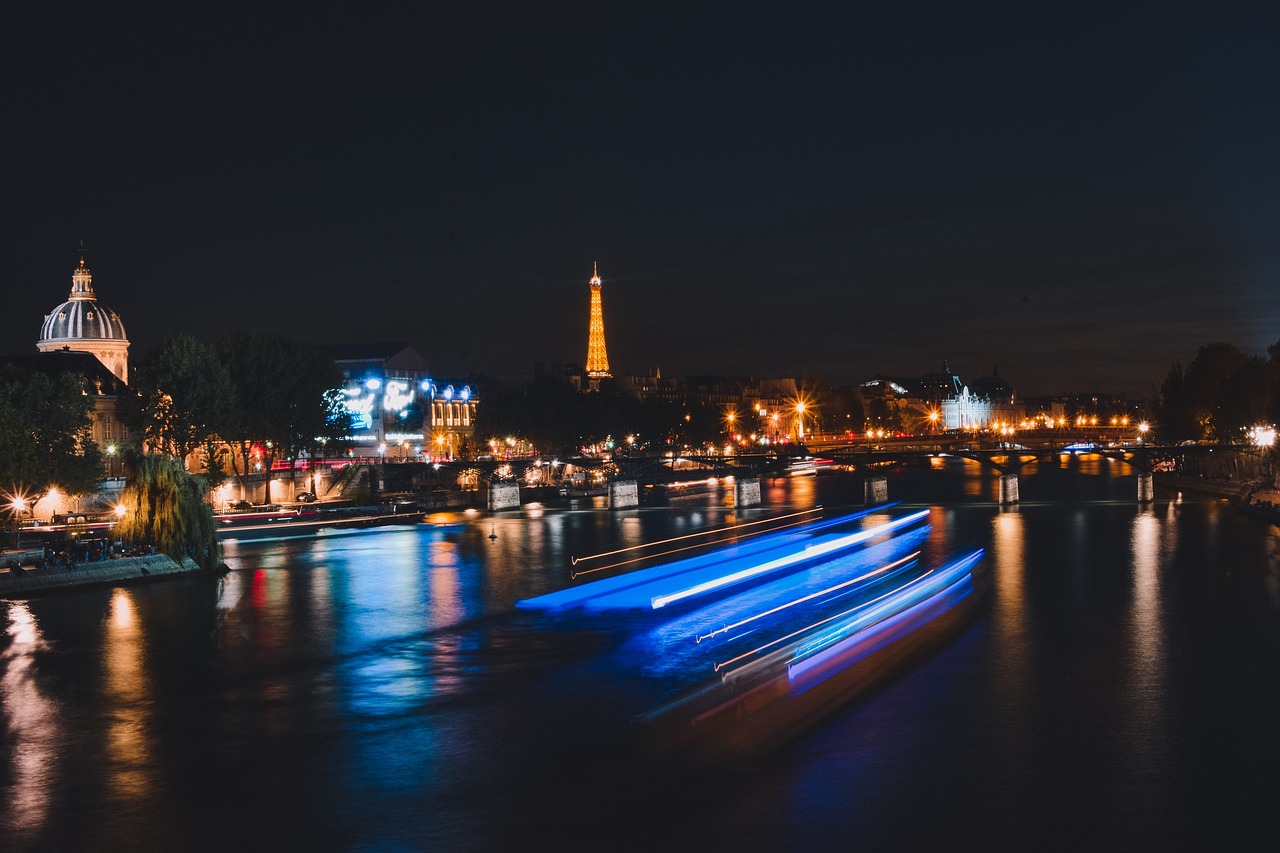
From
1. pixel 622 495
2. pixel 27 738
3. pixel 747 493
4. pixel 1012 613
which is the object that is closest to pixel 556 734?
pixel 27 738

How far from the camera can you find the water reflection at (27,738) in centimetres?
1492

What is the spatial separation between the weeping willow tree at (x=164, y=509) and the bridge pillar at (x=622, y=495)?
114 feet

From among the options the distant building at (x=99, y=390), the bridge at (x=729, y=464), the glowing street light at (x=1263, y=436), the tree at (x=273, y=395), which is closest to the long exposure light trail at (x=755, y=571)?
the bridge at (x=729, y=464)

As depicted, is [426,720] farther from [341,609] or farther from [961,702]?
[341,609]

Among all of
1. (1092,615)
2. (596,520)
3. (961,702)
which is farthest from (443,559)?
(961,702)

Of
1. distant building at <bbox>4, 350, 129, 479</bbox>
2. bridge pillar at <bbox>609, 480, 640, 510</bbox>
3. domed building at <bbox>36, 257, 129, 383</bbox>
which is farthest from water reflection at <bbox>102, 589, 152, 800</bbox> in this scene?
domed building at <bbox>36, 257, 129, 383</bbox>

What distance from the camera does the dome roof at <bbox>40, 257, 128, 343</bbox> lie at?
10725cm

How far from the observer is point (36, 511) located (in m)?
56.1

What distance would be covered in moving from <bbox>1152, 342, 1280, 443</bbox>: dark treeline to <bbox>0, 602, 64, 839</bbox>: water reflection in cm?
6378

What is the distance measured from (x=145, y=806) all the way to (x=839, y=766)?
8965 mm

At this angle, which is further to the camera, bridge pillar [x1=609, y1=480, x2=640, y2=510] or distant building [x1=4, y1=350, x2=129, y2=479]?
distant building [x1=4, y1=350, x2=129, y2=479]

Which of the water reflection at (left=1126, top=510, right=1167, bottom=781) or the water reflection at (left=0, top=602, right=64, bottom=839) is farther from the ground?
the water reflection at (left=0, top=602, right=64, bottom=839)

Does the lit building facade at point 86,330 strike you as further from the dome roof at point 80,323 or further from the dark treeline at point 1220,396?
the dark treeline at point 1220,396

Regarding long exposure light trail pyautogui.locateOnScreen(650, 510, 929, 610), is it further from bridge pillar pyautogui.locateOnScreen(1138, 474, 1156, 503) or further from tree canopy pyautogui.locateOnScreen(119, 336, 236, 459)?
tree canopy pyautogui.locateOnScreen(119, 336, 236, 459)
